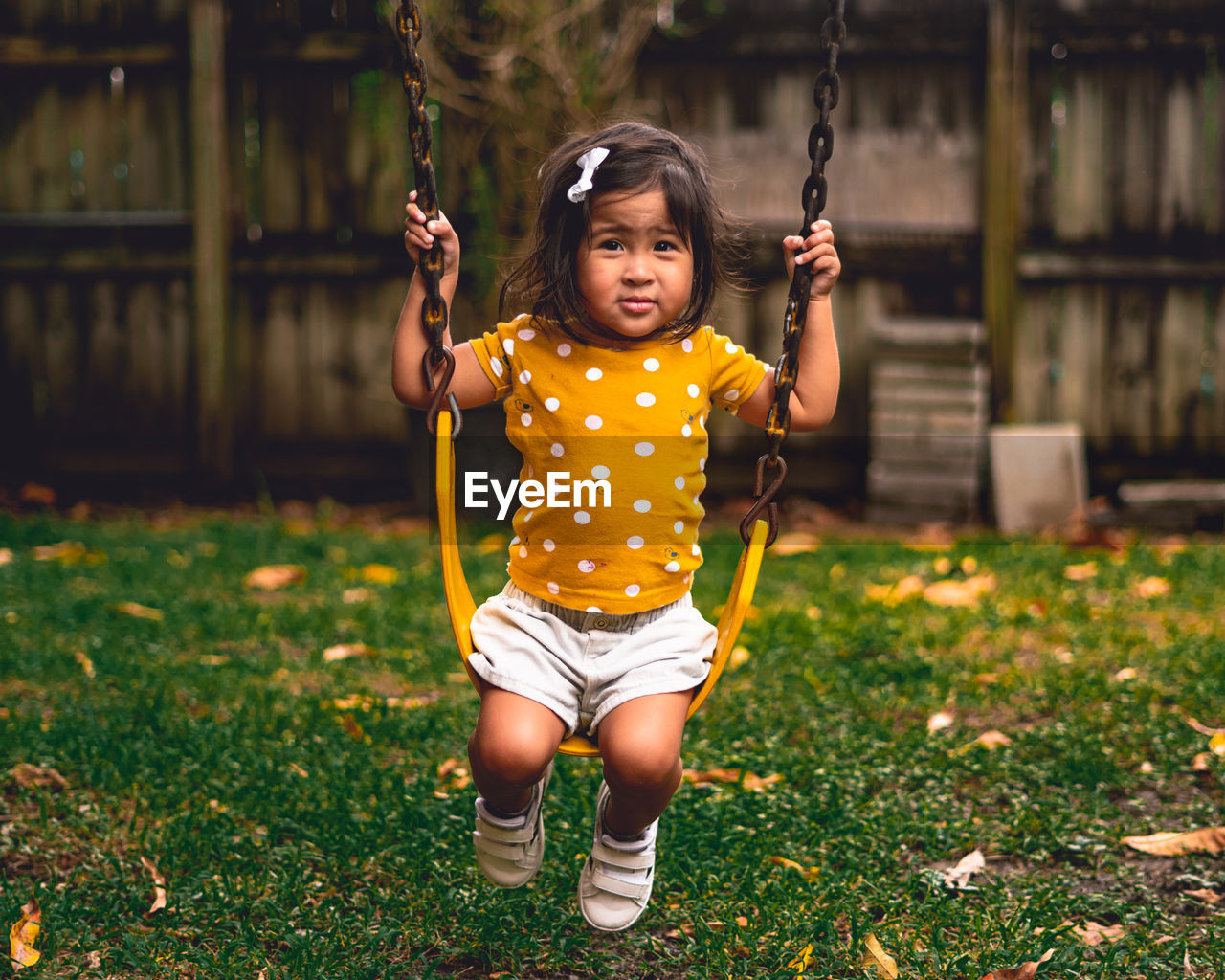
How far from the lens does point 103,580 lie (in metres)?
4.81

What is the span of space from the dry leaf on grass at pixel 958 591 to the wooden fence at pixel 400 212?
1926mm

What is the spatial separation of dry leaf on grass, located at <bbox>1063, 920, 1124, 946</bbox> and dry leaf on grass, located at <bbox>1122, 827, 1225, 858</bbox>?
Result: 0.31m

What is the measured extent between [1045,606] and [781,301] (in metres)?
2.64

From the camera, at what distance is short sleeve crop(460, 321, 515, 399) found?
222 centimetres

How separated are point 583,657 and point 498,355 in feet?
1.81

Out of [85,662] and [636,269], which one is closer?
[636,269]

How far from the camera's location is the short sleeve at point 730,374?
7.47 feet

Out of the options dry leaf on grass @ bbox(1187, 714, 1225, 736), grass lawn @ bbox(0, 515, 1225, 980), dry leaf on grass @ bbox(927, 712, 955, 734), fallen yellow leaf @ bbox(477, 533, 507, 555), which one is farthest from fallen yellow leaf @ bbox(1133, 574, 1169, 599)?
fallen yellow leaf @ bbox(477, 533, 507, 555)

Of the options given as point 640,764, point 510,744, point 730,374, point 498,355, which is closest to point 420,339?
point 498,355

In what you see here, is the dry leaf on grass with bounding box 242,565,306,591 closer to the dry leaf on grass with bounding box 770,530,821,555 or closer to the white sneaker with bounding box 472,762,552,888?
the dry leaf on grass with bounding box 770,530,821,555

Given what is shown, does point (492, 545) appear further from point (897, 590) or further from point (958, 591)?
point (958, 591)

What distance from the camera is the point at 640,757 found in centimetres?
204

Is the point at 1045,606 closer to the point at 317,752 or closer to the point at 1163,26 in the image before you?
the point at 317,752

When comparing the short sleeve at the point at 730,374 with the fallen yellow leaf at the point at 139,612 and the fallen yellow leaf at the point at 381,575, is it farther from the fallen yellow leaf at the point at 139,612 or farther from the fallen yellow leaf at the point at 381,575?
the fallen yellow leaf at the point at 381,575
